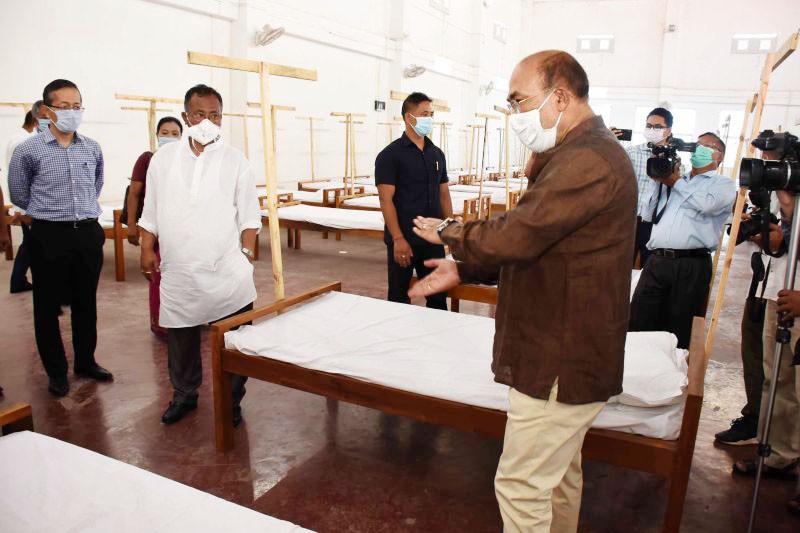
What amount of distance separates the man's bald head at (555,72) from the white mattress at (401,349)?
1.17 m

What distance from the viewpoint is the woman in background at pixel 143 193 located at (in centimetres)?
386

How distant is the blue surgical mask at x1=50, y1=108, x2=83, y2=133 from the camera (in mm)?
3203

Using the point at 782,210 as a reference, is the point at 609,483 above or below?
below

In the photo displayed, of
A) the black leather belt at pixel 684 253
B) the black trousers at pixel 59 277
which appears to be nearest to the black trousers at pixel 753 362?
the black leather belt at pixel 684 253

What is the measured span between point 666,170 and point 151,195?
260 cm

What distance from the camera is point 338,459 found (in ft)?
9.14

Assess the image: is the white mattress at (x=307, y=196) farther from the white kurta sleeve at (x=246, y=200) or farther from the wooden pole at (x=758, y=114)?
the wooden pole at (x=758, y=114)

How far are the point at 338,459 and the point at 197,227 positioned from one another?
49.0 inches

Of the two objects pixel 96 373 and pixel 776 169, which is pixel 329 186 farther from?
pixel 776 169

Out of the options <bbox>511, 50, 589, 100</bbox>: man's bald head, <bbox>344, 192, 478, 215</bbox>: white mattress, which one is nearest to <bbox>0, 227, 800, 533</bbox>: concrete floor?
<bbox>511, 50, 589, 100</bbox>: man's bald head

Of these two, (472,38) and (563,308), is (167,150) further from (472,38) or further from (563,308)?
(472,38)

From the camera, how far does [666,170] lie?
3.26 metres

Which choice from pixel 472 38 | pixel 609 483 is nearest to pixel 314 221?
pixel 609 483

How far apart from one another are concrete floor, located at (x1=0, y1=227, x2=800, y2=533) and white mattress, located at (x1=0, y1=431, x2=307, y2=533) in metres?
0.76
